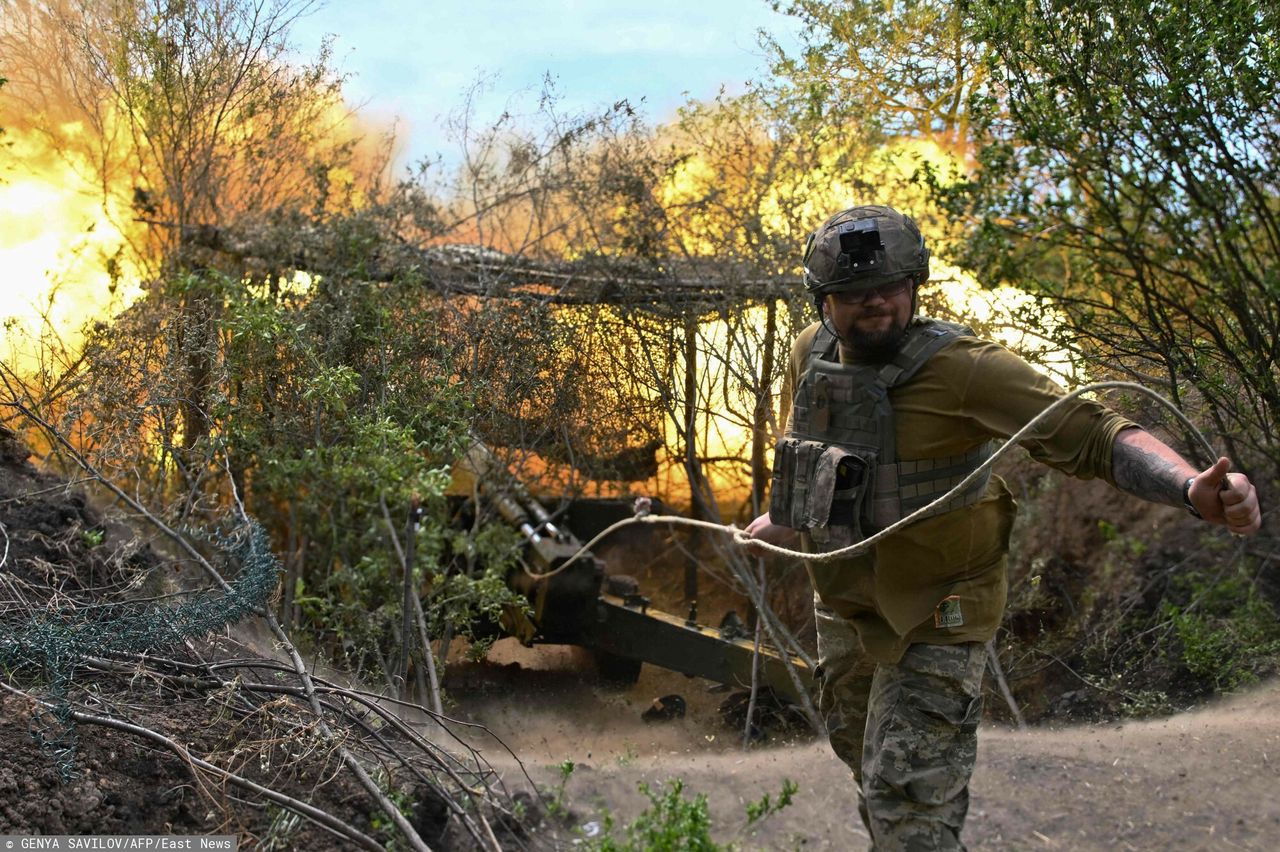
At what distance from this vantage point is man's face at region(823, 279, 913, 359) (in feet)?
11.8

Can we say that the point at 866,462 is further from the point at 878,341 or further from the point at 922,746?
the point at 922,746

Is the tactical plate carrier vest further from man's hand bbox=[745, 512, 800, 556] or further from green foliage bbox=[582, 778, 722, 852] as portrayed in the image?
green foliage bbox=[582, 778, 722, 852]

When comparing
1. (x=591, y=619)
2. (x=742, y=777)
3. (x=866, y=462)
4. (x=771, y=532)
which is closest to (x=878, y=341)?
(x=866, y=462)

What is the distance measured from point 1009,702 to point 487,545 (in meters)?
3.42

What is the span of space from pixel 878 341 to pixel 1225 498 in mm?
1194

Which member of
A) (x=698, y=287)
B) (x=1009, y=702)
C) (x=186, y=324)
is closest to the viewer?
(x=186, y=324)

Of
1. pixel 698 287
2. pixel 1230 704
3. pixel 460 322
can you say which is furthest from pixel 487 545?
pixel 1230 704

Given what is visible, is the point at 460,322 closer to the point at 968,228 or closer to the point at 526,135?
the point at 526,135

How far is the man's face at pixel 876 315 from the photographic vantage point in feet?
11.8

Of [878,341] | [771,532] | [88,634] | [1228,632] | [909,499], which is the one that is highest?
[878,341]

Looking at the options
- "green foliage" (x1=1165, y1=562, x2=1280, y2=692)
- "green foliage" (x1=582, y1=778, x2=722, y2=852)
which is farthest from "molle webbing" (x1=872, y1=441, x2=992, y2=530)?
"green foliage" (x1=1165, y1=562, x2=1280, y2=692)

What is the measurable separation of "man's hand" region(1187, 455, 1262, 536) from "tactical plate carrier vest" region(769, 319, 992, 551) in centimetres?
78

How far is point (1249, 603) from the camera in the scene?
7.30m

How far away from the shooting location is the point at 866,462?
3.62 meters
